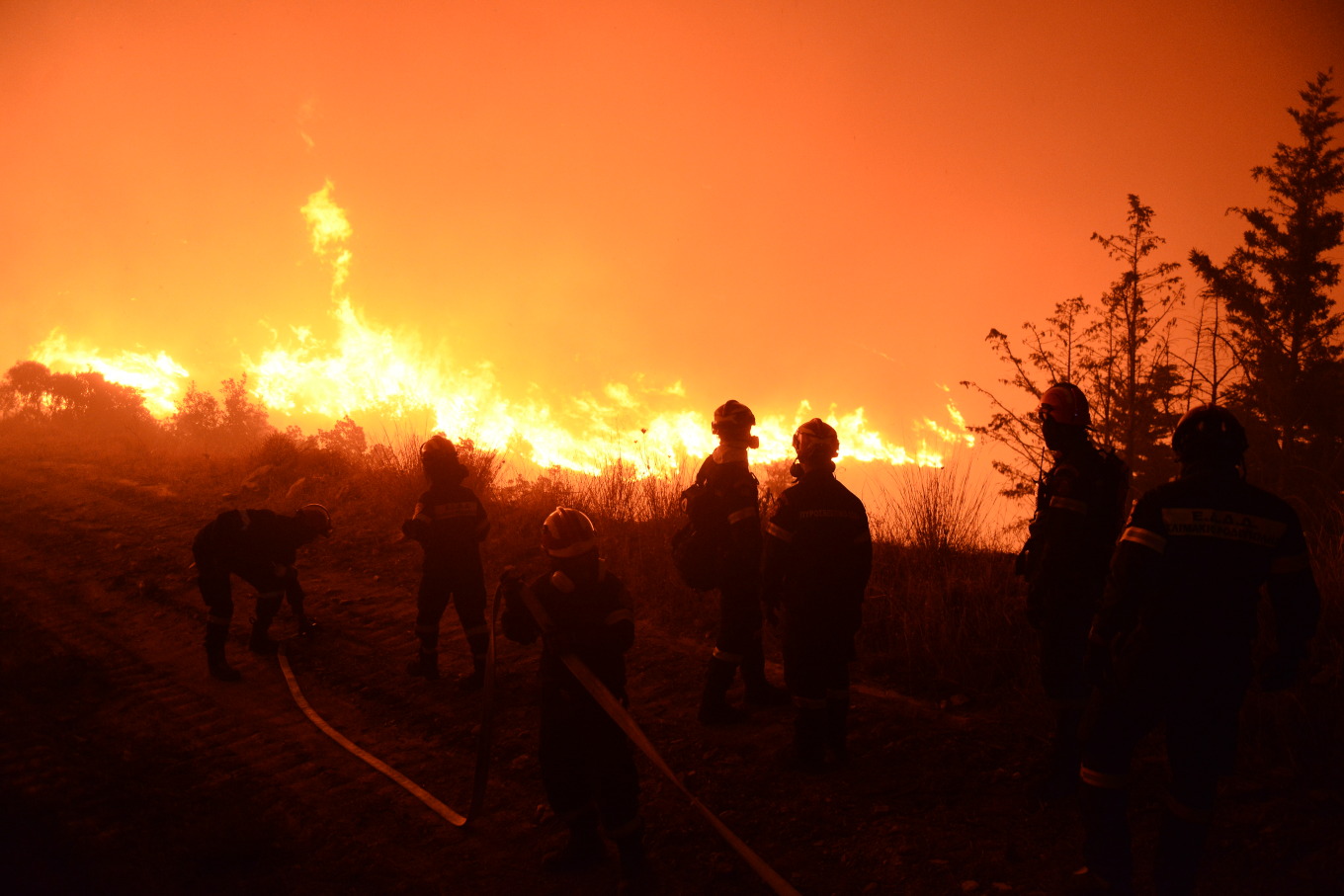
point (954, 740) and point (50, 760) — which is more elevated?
point (954, 740)

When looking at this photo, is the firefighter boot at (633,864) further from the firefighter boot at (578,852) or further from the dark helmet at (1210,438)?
the dark helmet at (1210,438)

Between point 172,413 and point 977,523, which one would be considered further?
point 172,413

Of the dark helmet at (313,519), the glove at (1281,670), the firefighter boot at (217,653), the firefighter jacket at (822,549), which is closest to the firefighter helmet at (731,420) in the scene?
the firefighter jacket at (822,549)

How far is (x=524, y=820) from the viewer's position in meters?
4.44

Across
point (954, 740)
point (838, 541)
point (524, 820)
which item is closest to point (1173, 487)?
point (838, 541)

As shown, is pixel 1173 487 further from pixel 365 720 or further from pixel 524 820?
pixel 365 720

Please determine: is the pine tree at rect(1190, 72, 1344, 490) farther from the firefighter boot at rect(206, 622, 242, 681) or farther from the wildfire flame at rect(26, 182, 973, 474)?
the firefighter boot at rect(206, 622, 242, 681)

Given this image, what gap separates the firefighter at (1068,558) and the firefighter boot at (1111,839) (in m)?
0.93

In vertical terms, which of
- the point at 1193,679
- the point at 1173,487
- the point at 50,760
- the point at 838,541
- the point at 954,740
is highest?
the point at 1173,487

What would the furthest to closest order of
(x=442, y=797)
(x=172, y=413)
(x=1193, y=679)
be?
(x=172, y=413) → (x=442, y=797) → (x=1193, y=679)

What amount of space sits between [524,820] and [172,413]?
36.2m

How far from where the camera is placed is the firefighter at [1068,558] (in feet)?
13.5

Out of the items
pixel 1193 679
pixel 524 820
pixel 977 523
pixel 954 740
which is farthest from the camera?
pixel 977 523

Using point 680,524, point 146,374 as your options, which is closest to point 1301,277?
point 680,524
